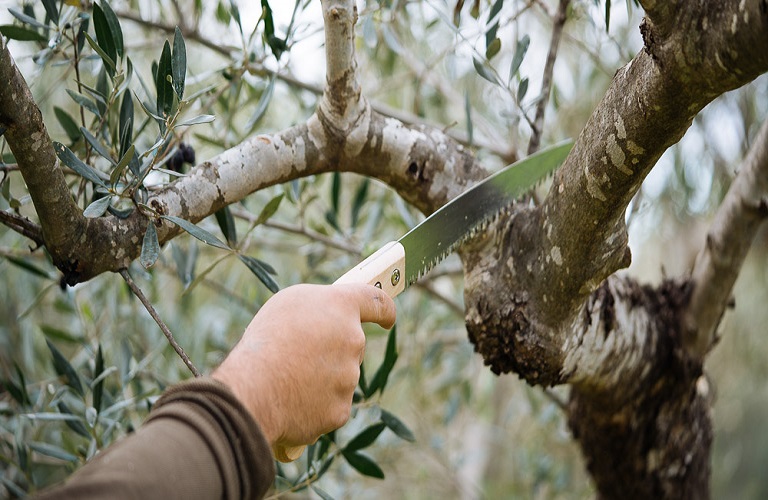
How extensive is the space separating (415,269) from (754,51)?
1.71ft

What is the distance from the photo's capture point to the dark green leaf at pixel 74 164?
2.65 feet

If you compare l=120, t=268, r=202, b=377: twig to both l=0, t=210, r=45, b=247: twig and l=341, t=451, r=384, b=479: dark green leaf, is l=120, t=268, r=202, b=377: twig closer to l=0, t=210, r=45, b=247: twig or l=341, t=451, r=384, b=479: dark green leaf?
l=0, t=210, r=45, b=247: twig

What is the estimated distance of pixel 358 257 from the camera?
1722 millimetres

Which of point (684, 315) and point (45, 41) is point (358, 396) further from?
point (45, 41)

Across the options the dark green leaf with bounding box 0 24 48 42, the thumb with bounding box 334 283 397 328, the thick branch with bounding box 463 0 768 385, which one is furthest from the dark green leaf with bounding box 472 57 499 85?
the dark green leaf with bounding box 0 24 48 42

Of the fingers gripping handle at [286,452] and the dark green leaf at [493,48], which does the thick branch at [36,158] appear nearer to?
the fingers gripping handle at [286,452]

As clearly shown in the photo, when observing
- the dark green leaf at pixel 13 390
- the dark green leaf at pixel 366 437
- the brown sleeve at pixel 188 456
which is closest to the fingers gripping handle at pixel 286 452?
the brown sleeve at pixel 188 456

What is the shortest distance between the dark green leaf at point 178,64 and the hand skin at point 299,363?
329 millimetres

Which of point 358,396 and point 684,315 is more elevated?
point 684,315

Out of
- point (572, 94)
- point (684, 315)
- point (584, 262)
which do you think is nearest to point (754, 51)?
point (584, 262)

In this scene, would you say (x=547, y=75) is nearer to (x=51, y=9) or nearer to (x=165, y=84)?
(x=165, y=84)

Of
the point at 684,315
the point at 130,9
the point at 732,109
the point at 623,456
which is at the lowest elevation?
the point at 623,456

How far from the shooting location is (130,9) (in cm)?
167

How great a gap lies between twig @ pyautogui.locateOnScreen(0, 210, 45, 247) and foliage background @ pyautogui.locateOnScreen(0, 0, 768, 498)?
352mm
